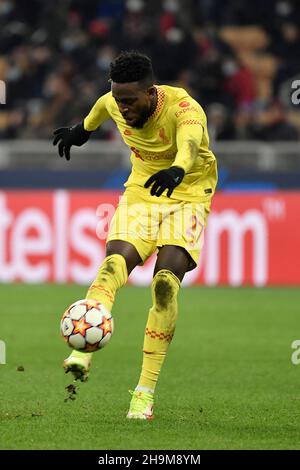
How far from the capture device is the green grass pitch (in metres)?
6.07

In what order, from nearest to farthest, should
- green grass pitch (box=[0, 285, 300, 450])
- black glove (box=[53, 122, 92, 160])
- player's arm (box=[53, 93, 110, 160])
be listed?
1. green grass pitch (box=[0, 285, 300, 450])
2. player's arm (box=[53, 93, 110, 160])
3. black glove (box=[53, 122, 92, 160])

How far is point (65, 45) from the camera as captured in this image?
751 inches

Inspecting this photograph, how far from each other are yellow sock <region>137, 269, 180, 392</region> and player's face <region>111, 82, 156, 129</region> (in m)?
0.93

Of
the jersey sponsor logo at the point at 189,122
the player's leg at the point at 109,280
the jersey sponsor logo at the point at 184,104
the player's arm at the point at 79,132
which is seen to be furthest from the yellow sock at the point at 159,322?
the player's arm at the point at 79,132

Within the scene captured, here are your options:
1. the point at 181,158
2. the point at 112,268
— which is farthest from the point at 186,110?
the point at 112,268

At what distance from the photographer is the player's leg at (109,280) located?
6.27 m

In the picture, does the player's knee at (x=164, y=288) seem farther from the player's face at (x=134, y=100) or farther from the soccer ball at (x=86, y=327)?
the player's face at (x=134, y=100)

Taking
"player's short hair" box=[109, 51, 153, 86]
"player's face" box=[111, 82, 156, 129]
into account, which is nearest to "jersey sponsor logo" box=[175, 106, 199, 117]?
"player's face" box=[111, 82, 156, 129]

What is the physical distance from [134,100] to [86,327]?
4.60ft

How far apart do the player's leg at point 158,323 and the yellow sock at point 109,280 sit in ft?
0.73

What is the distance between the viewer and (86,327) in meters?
6.22

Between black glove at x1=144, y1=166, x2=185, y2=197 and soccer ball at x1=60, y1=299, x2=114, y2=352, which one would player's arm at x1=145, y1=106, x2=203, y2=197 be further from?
soccer ball at x1=60, y1=299, x2=114, y2=352

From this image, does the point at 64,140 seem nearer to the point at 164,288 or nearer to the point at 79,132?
the point at 79,132

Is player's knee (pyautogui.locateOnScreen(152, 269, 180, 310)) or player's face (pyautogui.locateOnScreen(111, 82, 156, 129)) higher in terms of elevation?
player's face (pyautogui.locateOnScreen(111, 82, 156, 129))
